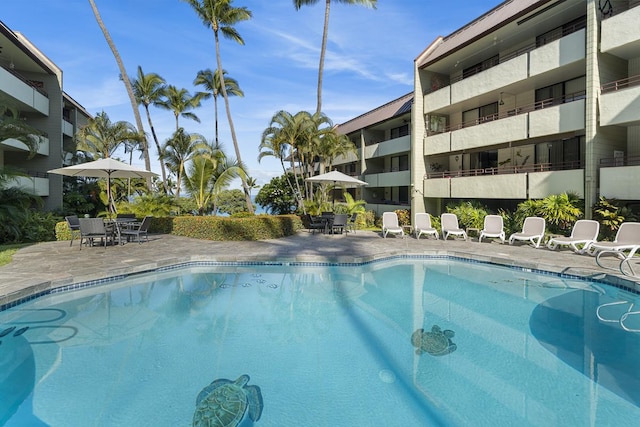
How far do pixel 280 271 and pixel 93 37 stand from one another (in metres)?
20.6

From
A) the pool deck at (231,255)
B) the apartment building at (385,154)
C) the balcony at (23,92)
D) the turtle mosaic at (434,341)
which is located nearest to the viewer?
the turtle mosaic at (434,341)

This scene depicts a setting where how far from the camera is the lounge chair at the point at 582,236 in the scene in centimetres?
1152

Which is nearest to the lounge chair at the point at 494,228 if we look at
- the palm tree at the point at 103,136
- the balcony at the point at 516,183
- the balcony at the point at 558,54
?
the balcony at the point at 516,183

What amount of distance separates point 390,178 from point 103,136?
64.6 feet

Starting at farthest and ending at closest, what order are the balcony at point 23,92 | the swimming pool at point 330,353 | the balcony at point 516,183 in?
1. the balcony at point 23,92
2. the balcony at point 516,183
3. the swimming pool at point 330,353

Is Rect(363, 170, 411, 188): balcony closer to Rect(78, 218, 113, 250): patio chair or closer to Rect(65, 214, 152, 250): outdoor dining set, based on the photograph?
Rect(65, 214, 152, 250): outdoor dining set

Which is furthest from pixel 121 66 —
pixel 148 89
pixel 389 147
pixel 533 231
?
pixel 533 231

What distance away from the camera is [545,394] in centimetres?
→ 420

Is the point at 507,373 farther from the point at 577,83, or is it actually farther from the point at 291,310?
the point at 577,83

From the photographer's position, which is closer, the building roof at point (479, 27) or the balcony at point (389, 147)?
the building roof at point (479, 27)

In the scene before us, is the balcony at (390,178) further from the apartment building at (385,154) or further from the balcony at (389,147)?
the balcony at (389,147)

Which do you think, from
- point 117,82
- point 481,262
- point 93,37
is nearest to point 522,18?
point 481,262

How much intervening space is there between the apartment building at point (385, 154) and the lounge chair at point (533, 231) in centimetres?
993

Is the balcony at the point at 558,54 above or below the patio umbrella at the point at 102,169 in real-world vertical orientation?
above
